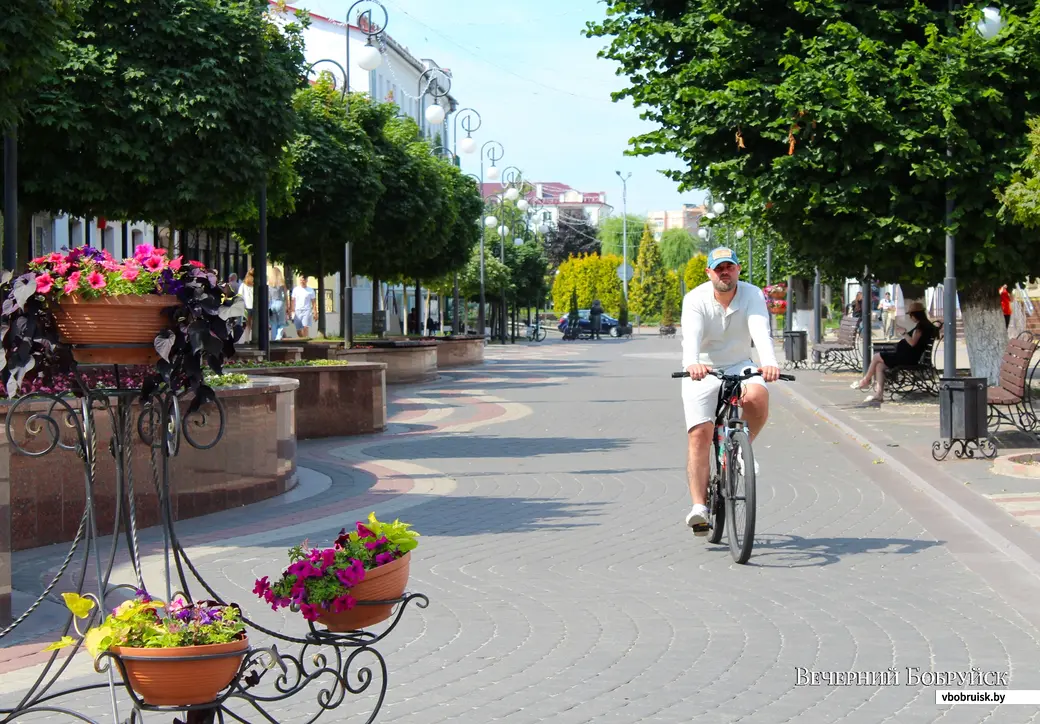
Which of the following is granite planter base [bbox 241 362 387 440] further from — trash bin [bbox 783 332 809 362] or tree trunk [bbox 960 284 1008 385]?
trash bin [bbox 783 332 809 362]

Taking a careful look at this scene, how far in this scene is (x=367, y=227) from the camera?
2791 centimetres

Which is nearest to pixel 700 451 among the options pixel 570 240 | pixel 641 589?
pixel 641 589

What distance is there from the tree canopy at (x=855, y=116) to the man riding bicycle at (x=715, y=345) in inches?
322

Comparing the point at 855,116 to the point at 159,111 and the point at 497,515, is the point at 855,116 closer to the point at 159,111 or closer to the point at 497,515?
the point at 159,111

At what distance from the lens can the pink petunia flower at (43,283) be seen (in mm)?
4488

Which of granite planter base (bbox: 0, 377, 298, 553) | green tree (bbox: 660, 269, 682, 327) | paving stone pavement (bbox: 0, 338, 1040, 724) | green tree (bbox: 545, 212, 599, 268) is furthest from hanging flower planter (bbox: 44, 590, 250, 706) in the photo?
green tree (bbox: 545, 212, 599, 268)

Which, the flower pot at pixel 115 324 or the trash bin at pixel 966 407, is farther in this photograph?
the trash bin at pixel 966 407

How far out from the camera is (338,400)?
1722 cm

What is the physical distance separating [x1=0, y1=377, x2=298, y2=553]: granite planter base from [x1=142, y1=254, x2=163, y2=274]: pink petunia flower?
7.33 ft

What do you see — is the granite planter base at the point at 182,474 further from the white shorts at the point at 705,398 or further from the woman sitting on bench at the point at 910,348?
the woman sitting on bench at the point at 910,348

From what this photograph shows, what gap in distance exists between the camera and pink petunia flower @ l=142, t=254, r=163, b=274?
4.63 meters

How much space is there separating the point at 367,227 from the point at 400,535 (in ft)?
77.7

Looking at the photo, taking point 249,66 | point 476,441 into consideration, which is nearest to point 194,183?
point 249,66

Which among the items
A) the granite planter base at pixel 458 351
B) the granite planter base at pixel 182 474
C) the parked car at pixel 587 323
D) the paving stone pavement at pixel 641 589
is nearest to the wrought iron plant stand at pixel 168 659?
the paving stone pavement at pixel 641 589
